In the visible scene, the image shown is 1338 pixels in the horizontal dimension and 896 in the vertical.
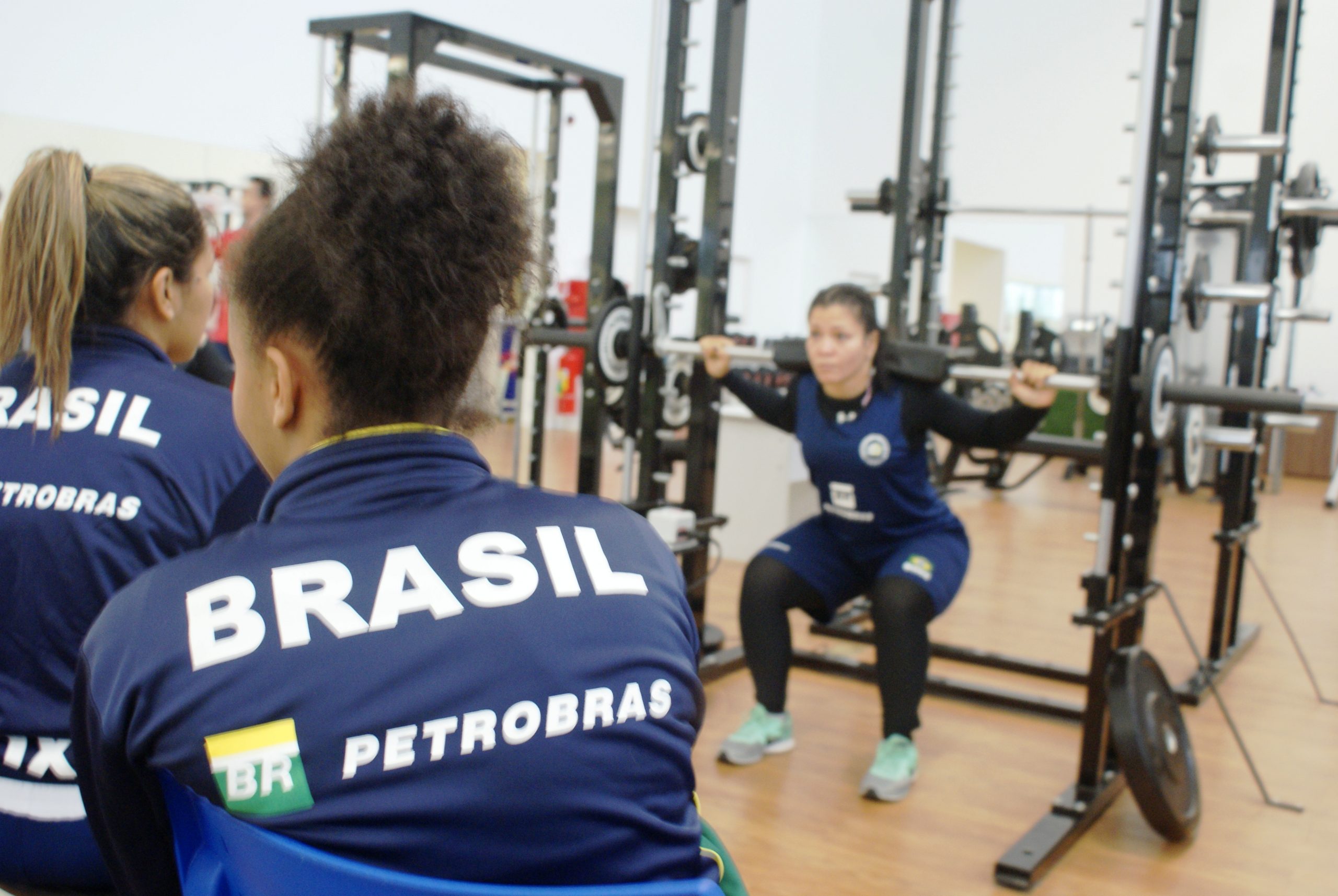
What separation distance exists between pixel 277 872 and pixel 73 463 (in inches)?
25.2

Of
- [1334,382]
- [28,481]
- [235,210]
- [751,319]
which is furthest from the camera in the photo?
[751,319]

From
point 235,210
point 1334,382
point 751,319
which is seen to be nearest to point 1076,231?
point 1334,382

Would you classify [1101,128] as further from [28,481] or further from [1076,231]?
[28,481]

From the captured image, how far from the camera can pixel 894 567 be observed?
2.51 metres

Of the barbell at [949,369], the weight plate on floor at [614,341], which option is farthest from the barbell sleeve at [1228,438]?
the weight plate on floor at [614,341]

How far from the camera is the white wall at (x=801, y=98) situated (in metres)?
5.64

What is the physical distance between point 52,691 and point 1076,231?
32.0ft

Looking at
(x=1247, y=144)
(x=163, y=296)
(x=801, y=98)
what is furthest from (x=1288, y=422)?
(x=801, y=98)

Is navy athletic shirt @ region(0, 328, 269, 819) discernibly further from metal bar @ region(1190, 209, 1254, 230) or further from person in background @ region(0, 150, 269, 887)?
metal bar @ region(1190, 209, 1254, 230)

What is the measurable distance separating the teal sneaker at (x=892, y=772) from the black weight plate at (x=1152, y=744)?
1.42 feet

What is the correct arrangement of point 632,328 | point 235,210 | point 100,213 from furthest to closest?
1. point 235,210
2. point 632,328
3. point 100,213

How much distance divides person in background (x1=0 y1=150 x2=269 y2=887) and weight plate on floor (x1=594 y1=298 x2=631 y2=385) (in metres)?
1.74

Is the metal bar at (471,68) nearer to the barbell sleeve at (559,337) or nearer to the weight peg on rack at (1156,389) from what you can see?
the barbell sleeve at (559,337)

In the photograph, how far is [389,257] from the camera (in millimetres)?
701
